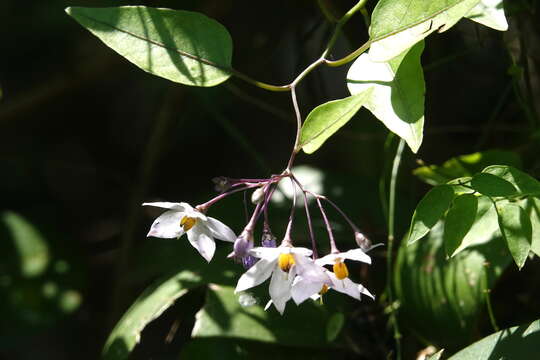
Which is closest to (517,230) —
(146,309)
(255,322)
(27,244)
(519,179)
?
(519,179)

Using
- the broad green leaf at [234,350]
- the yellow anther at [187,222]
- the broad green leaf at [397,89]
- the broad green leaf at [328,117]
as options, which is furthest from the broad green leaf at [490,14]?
the broad green leaf at [234,350]

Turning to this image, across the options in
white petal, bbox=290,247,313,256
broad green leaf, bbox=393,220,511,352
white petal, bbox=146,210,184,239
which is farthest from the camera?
broad green leaf, bbox=393,220,511,352

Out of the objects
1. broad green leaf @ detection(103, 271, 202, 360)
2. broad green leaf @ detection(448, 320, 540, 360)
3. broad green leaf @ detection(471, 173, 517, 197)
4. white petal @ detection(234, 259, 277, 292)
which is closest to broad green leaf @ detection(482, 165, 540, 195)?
broad green leaf @ detection(471, 173, 517, 197)

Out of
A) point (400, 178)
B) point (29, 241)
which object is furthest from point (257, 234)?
point (29, 241)

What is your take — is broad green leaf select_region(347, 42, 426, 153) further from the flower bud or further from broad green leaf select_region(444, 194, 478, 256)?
the flower bud

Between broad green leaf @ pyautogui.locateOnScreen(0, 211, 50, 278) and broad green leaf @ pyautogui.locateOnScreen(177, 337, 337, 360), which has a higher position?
broad green leaf @ pyautogui.locateOnScreen(177, 337, 337, 360)

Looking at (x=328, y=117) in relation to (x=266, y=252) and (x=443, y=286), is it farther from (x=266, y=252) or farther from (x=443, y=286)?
(x=443, y=286)

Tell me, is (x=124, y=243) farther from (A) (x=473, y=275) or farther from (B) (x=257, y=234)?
(A) (x=473, y=275)

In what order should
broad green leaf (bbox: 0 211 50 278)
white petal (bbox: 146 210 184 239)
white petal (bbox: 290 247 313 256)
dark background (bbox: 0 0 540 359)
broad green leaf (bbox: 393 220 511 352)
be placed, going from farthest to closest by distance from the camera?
1. broad green leaf (bbox: 0 211 50 278)
2. dark background (bbox: 0 0 540 359)
3. broad green leaf (bbox: 393 220 511 352)
4. white petal (bbox: 146 210 184 239)
5. white petal (bbox: 290 247 313 256)

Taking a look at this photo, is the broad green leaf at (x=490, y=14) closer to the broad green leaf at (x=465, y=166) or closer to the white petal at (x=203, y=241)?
the broad green leaf at (x=465, y=166)
